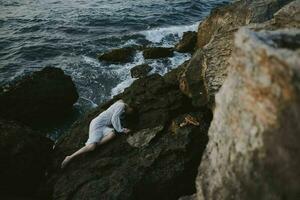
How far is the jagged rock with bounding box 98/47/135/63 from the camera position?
18.2 metres

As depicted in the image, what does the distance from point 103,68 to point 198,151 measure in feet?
35.1

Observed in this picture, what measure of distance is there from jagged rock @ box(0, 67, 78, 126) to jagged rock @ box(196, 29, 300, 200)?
8957 mm

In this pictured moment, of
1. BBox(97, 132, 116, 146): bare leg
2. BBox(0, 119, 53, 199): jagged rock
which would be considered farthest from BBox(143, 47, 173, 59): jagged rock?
BBox(0, 119, 53, 199): jagged rock

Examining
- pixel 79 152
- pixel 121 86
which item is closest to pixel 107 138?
pixel 79 152

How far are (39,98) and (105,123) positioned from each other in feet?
12.9

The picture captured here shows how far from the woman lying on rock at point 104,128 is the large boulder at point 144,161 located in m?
0.15

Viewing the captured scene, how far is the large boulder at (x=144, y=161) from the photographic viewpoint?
23.0ft

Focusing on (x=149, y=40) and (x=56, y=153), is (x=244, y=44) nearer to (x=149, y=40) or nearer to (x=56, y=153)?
(x=56, y=153)

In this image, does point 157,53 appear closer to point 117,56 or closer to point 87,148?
point 117,56

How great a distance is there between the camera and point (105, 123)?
30.2 ft

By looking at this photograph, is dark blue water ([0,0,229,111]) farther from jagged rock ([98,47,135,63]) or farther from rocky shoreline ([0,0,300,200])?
rocky shoreline ([0,0,300,200])

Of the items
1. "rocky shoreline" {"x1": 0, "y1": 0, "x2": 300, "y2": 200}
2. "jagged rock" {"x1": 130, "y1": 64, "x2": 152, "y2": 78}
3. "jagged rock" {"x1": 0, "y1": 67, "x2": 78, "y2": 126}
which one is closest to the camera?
"rocky shoreline" {"x1": 0, "y1": 0, "x2": 300, "y2": 200}

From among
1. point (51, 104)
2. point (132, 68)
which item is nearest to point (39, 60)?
point (132, 68)

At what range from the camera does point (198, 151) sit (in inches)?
296
